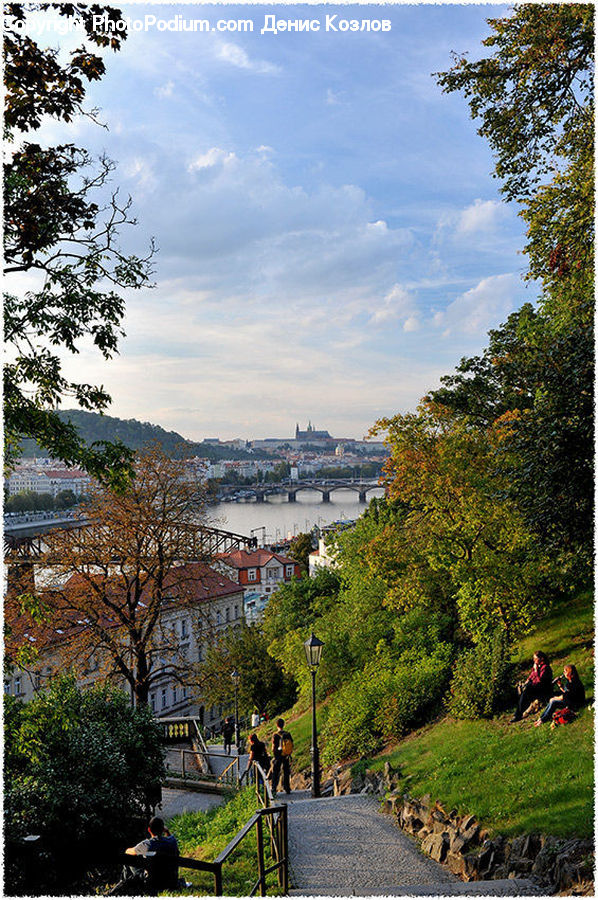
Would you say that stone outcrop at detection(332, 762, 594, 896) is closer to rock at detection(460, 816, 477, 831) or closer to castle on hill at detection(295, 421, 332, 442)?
rock at detection(460, 816, 477, 831)

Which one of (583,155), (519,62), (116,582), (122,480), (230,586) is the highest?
(519,62)

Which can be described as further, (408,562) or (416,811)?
(408,562)

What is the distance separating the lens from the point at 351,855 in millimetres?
7086

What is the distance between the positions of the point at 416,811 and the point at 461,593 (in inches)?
172

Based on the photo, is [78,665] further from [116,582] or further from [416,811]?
[416,811]

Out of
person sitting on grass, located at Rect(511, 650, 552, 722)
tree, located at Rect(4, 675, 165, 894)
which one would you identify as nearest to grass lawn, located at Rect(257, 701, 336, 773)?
tree, located at Rect(4, 675, 165, 894)

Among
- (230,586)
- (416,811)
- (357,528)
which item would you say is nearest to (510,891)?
(416,811)

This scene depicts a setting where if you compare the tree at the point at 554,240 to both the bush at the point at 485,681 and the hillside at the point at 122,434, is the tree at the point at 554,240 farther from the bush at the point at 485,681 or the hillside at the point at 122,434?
the hillside at the point at 122,434

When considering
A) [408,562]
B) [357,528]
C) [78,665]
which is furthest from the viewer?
[357,528]

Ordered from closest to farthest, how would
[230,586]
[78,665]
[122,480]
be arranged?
[122,480] < [78,665] < [230,586]

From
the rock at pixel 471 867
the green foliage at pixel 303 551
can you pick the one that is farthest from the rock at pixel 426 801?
the green foliage at pixel 303 551

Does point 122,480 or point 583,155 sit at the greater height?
point 583,155

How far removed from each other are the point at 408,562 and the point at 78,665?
7787mm

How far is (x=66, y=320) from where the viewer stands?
644cm
